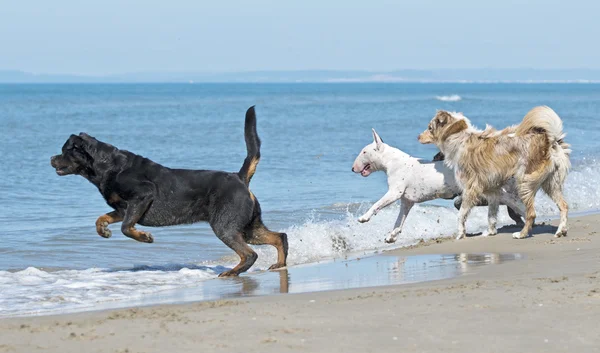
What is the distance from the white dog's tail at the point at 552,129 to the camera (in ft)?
32.1

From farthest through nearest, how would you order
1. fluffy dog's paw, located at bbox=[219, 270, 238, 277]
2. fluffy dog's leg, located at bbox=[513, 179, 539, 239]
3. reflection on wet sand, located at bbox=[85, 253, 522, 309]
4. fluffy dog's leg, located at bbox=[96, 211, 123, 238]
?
1. fluffy dog's leg, located at bbox=[513, 179, 539, 239]
2. fluffy dog's leg, located at bbox=[96, 211, 123, 238]
3. fluffy dog's paw, located at bbox=[219, 270, 238, 277]
4. reflection on wet sand, located at bbox=[85, 253, 522, 309]

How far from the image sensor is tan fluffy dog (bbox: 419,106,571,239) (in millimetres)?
9859

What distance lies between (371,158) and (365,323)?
6037mm

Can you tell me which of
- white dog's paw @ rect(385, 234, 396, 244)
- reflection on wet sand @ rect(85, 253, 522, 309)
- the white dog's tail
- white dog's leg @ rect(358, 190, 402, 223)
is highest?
the white dog's tail

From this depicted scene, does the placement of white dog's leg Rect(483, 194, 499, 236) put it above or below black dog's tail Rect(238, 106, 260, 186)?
below

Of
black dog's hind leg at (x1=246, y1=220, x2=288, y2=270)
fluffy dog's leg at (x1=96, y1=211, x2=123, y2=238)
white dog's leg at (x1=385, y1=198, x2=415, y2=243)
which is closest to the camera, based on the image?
fluffy dog's leg at (x1=96, y1=211, x2=123, y2=238)

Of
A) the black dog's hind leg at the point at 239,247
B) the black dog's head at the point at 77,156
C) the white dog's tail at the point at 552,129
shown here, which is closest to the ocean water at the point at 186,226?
the black dog's hind leg at the point at 239,247

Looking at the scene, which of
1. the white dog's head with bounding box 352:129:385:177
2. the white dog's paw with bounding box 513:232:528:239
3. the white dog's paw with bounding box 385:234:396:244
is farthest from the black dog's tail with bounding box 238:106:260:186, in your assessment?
the white dog's paw with bounding box 513:232:528:239

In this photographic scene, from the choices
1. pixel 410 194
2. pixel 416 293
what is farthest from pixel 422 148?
pixel 416 293

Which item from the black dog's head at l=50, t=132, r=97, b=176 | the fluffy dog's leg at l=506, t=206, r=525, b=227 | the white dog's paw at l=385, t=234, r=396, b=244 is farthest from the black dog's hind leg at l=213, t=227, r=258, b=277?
the fluffy dog's leg at l=506, t=206, r=525, b=227

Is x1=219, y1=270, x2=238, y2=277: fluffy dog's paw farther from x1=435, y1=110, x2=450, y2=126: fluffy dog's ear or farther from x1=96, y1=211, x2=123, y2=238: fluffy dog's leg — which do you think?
x1=435, y1=110, x2=450, y2=126: fluffy dog's ear

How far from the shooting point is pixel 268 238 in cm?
933

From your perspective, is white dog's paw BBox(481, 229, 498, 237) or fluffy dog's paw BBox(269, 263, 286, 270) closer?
fluffy dog's paw BBox(269, 263, 286, 270)

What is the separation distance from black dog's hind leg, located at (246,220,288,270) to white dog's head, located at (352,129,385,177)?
93.5 inches
